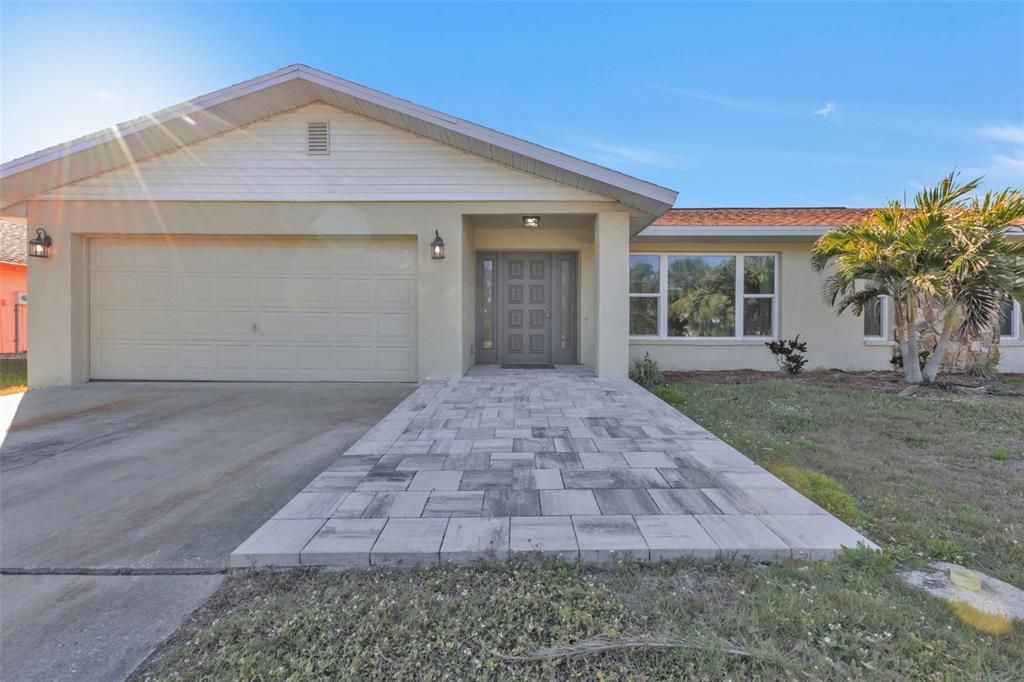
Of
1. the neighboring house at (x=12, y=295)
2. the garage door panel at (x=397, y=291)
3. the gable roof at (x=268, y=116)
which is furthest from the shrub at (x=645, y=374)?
the neighboring house at (x=12, y=295)

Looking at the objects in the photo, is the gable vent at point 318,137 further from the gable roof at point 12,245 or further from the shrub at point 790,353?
the gable roof at point 12,245

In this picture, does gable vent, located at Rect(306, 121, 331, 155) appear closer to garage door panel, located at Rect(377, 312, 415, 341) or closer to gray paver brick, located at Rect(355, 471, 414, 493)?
garage door panel, located at Rect(377, 312, 415, 341)

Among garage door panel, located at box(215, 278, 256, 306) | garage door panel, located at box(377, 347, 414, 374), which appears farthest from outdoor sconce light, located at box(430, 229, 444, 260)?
garage door panel, located at box(215, 278, 256, 306)

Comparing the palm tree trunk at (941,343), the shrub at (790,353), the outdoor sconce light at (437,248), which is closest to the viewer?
the palm tree trunk at (941,343)

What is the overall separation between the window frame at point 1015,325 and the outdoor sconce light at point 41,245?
17.2 metres

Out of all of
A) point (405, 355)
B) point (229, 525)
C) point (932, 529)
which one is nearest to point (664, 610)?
point (932, 529)

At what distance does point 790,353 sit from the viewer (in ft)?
28.6

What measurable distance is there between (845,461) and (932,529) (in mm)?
1231

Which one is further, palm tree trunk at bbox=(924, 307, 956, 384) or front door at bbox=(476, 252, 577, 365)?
front door at bbox=(476, 252, 577, 365)

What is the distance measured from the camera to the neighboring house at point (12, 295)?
12.0 m

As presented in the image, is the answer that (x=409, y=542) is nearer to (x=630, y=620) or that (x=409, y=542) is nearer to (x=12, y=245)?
(x=630, y=620)

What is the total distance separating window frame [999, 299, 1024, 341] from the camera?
923cm

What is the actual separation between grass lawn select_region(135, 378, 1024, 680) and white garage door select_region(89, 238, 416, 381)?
577 centimetres

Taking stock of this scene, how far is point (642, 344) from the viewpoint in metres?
9.35
